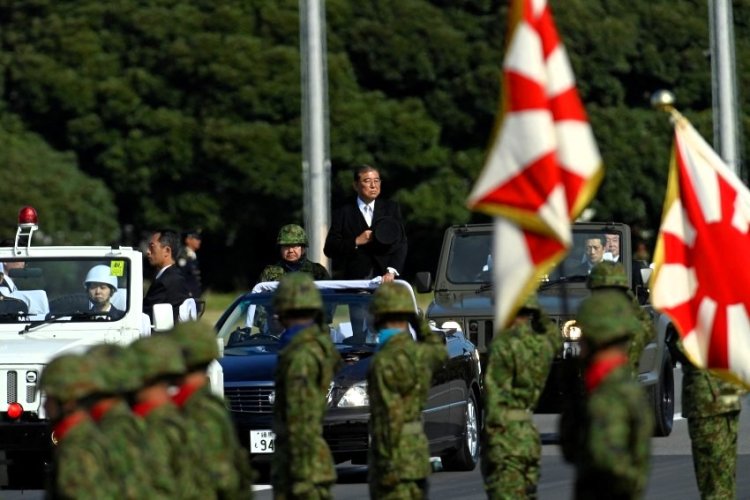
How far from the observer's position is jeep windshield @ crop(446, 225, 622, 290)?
19266 millimetres

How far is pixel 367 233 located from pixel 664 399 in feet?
12.2

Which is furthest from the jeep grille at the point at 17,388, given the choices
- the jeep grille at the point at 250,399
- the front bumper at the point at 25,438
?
the jeep grille at the point at 250,399

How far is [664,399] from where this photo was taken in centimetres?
1920

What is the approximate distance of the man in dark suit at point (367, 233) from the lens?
17172 millimetres

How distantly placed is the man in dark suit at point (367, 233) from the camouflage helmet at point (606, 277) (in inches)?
176

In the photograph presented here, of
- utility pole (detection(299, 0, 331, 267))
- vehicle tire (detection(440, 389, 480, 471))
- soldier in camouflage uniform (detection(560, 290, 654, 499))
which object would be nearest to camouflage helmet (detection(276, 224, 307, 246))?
vehicle tire (detection(440, 389, 480, 471))

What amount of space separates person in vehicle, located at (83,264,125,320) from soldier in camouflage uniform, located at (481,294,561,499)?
4436 millimetres

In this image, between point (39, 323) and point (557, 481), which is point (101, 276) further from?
point (557, 481)

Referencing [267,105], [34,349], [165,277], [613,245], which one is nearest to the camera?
[34,349]

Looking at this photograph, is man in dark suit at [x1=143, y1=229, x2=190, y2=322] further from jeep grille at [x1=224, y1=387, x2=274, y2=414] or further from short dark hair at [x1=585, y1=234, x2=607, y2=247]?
short dark hair at [x1=585, y1=234, x2=607, y2=247]

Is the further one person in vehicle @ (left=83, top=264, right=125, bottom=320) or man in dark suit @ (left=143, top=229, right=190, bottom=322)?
man in dark suit @ (left=143, top=229, right=190, bottom=322)

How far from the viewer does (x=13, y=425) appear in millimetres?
14242

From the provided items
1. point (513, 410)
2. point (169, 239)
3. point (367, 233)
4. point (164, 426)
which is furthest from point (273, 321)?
point (164, 426)

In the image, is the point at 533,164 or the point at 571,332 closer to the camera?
the point at 533,164
